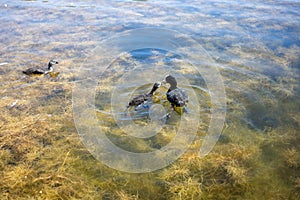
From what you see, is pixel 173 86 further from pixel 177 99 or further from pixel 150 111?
pixel 150 111

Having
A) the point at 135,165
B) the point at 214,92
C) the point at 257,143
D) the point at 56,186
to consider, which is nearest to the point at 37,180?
the point at 56,186

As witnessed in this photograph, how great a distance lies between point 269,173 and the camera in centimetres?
568

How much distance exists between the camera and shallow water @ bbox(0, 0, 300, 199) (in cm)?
546

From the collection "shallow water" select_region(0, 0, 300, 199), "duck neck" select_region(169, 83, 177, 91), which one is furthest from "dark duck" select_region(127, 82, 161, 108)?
"duck neck" select_region(169, 83, 177, 91)

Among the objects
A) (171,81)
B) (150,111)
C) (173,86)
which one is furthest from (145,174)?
(171,81)

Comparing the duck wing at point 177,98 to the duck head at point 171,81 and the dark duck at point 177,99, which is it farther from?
the duck head at point 171,81

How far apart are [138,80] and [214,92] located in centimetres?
281

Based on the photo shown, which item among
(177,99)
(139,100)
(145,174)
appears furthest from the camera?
Answer: (139,100)

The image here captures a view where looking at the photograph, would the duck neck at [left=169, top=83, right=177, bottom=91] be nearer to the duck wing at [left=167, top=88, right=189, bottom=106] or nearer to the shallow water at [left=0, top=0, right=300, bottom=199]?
the shallow water at [left=0, top=0, right=300, bottom=199]

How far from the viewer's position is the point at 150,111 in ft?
25.6

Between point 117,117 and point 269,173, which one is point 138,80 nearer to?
point 117,117

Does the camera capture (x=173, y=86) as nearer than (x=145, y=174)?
No

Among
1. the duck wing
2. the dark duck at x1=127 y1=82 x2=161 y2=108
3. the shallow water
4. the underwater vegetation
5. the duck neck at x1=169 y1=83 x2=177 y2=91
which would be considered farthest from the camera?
the duck neck at x1=169 y1=83 x2=177 y2=91

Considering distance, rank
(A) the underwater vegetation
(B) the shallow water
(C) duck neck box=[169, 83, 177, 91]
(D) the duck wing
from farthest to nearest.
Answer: (C) duck neck box=[169, 83, 177, 91] < (D) the duck wing < (B) the shallow water < (A) the underwater vegetation
